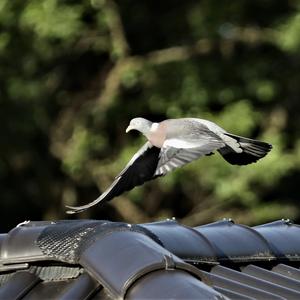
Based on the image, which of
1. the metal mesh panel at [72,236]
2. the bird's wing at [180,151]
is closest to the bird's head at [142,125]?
the bird's wing at [180,151]

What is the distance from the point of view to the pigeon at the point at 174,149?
3.82 meters

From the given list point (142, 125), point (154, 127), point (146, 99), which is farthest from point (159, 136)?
point (146, 99)

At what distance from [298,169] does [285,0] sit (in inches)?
62.9

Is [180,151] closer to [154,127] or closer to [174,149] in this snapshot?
[174,149]

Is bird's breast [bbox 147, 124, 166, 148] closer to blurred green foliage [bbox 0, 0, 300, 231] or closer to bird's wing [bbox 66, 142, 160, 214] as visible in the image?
bird's wing [bbox 66, 142, 160, 214]

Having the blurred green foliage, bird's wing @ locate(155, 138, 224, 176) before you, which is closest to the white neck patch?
bird's wing @ locate(155, 138, 224, 176)

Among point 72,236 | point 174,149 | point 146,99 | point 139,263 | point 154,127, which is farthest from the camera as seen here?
point 146,99

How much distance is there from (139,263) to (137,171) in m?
1.86

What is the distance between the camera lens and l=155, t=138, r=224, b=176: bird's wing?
380cm

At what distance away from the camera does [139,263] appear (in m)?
2.12

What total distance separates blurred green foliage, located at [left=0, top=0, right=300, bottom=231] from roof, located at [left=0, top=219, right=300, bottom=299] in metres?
5.40

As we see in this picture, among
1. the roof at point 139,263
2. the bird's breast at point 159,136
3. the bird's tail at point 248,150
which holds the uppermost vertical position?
the roof at point 139,263

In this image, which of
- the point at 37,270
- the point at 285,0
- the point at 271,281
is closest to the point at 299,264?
the point at 271,281

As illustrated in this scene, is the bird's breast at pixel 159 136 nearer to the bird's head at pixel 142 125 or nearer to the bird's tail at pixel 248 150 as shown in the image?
the bird's head at pixel 142 125
